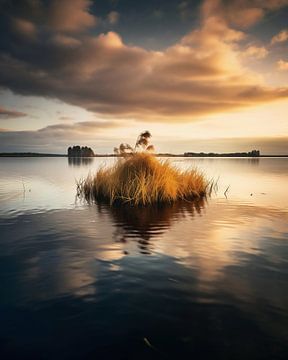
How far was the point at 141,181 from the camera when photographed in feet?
58.7

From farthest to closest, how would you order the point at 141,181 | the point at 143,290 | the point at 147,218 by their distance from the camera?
the point at 141,181 → the point at 147,218 → the point at 143,290

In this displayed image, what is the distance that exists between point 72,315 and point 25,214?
1105 cm

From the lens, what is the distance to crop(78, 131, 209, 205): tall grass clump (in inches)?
720

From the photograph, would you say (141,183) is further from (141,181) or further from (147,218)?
(147,218)

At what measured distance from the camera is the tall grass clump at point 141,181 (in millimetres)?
18281

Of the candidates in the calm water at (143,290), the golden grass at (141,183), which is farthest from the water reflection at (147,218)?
the golden grass at (141,183)

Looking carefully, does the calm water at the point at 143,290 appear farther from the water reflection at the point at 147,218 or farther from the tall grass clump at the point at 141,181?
the tall grass clump at the point at 141,181

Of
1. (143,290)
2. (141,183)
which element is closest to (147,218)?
(141,183)

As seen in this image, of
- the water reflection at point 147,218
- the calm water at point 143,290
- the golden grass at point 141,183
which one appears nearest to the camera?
the calm water at point 143,290

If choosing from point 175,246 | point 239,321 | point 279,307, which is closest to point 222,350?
point 239,321

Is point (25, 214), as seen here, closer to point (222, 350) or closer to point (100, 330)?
point (100, 330)

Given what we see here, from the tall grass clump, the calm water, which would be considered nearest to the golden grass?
the tall grass clump

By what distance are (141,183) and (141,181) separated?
13 centimetres

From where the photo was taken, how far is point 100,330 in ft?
15.4
